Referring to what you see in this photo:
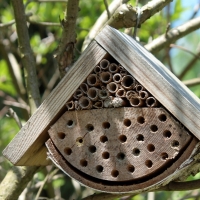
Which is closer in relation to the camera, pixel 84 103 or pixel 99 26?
pixel 84 103

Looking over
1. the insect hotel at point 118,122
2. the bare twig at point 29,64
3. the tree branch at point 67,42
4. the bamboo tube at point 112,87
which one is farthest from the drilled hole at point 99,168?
→ the bare twig at point 29,64

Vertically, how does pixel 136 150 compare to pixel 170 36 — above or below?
below

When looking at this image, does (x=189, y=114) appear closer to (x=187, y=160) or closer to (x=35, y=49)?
(x=187, y=160)

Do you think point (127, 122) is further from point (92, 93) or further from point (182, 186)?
point (182, 186)

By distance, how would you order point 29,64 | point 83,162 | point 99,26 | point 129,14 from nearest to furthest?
1. point 83,162
2. point 129,14
3. point 29,64
4. point 99,26

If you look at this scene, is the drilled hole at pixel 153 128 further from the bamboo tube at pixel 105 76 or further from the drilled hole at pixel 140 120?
the bamboo tube at pixel 105 76

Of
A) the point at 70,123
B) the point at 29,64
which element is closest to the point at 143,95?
the point at 70,123

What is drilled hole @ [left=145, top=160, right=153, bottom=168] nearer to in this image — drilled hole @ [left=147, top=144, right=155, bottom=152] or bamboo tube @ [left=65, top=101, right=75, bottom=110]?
drilled hole @ [left=147, top=144, right=155, bottom=152]

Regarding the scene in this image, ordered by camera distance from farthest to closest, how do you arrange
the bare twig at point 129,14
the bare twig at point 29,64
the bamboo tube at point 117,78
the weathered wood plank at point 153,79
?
the bare twig at point 29,64 → the bare twig at point 129,14 → the bamboo tube at point 117,78 → the weathered wood plank at point 153,79
